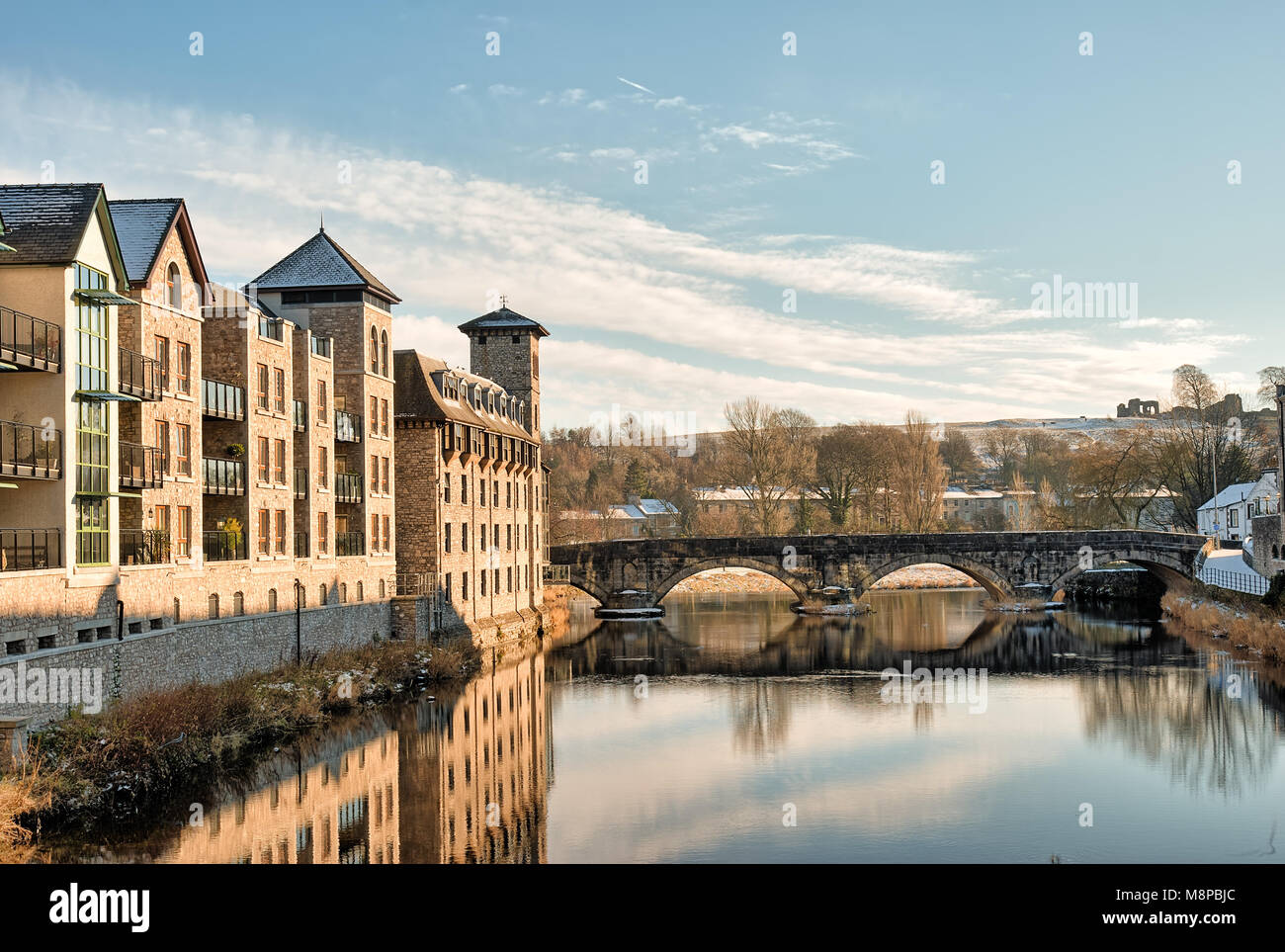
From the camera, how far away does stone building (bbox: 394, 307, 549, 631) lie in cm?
4091

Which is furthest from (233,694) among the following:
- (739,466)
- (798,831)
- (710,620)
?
(739,466)

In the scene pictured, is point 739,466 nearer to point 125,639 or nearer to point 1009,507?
point 1009,507

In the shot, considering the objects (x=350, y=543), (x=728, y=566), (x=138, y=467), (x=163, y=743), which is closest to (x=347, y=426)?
(x=350, y=543)

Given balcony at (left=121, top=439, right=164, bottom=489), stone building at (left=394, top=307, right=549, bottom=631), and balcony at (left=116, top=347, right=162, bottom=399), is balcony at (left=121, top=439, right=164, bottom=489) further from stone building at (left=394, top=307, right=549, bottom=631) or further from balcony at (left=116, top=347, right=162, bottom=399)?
stone building at (left=394, top=307, right=549, bottom=631)

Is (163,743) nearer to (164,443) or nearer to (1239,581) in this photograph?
(164,443)

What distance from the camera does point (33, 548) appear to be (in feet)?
70.8

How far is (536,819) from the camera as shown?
2108cm

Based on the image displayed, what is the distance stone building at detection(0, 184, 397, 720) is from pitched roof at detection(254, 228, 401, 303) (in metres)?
0.07

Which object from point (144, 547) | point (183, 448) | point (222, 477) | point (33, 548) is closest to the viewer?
point (33, 548)

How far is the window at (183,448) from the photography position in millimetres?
A: 26906

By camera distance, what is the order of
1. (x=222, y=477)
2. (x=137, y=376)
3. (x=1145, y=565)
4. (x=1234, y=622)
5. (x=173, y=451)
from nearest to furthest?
(x=137, y=376) < (x=173, y=451) < (x=222, y=477) < (x=1234, y=622) < (x=1145, y=565)

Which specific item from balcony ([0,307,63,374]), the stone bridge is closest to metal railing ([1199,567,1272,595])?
the stone bridge

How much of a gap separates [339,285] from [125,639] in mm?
17076

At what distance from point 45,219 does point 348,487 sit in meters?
14.5
